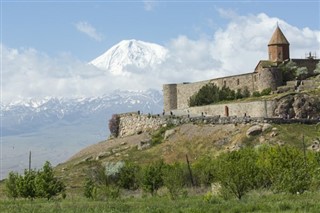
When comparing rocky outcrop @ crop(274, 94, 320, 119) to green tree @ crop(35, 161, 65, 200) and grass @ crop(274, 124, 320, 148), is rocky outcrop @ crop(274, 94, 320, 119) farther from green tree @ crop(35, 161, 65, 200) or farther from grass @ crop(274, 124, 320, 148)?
green tree @ crop(35, 161, 65, 200)

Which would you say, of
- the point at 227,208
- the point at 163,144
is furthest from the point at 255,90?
the point at 227,208

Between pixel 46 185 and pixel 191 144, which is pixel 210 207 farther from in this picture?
pixel 191 144

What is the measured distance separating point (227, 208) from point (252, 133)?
2715 cm

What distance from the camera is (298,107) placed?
64312mm

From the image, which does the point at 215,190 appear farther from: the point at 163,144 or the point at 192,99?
the point at 192,99

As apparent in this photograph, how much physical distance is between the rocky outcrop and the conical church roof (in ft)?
71.5

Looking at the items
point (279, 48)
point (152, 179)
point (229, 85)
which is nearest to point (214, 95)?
point (229, 85)

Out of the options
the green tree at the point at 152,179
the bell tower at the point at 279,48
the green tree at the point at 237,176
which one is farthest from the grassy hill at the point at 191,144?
the bell tower at the point at 279,48

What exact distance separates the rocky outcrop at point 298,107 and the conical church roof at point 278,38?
2180 cm

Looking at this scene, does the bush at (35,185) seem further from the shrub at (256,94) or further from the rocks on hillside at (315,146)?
the shrub at (256,94)

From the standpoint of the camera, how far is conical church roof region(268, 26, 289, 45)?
8581cm

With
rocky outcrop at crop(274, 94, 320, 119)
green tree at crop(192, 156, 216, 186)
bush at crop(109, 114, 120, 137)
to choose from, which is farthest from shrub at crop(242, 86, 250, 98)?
green tree at crop(192, 156, 216, 186)

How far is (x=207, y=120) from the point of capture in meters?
66.2

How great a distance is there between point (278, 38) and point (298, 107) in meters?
23.5
